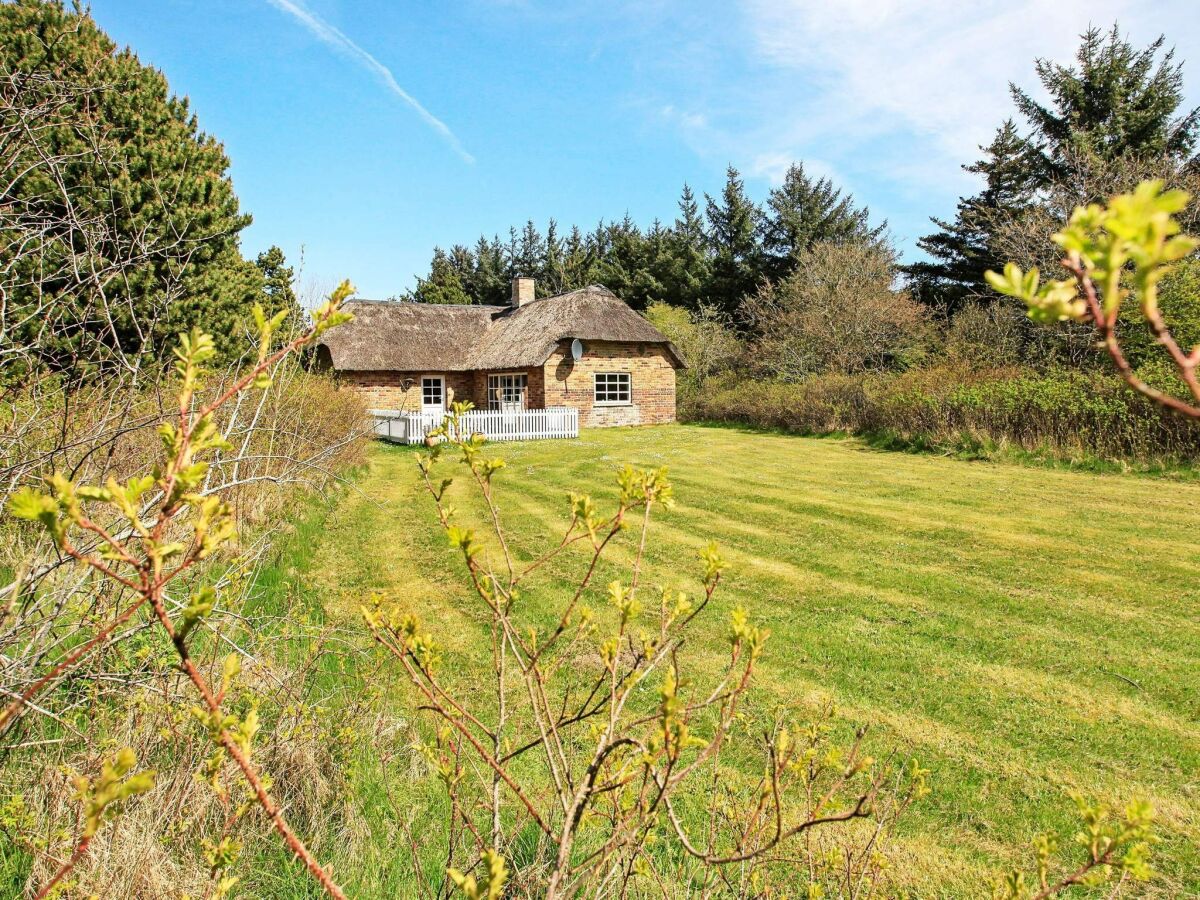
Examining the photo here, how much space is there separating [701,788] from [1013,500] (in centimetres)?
785

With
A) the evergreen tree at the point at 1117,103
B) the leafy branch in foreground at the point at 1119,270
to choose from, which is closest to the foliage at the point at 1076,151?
the evergreen tree at the point at 1117,103

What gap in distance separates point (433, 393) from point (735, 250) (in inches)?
781

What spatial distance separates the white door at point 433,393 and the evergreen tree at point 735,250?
16.7 metres

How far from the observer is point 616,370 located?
25.4 meters

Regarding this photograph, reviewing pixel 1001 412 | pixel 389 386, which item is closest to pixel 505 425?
pixel 389 386

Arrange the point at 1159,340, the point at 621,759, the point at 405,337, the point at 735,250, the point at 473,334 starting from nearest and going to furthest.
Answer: the point at 1159,340
the point at 621,759
the point at 405,337
the point at 473,334
the point at 735,250

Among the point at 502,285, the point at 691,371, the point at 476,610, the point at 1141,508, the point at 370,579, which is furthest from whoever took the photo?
the point at 502,285

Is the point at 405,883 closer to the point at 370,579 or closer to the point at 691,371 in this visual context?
the point at 370,579

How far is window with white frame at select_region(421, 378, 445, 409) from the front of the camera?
A: 88.8ft

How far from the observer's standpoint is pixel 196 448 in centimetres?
115

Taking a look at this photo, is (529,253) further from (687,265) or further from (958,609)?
(958,609)

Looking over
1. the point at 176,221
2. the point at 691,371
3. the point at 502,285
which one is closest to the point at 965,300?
the point at 691,371

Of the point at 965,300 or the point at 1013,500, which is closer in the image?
the point at 1013,500

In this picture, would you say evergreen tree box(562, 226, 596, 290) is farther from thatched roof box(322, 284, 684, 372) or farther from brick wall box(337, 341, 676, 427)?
brick wall box(337, 341, 676, 427)
